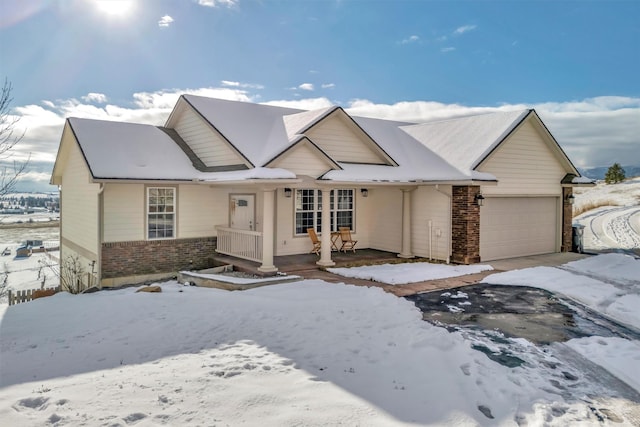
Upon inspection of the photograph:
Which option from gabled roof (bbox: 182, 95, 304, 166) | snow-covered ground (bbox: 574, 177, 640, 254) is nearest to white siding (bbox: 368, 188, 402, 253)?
gabled roof (bbox: 182, 95, 304, 166)

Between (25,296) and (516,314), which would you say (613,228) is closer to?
(516,314)

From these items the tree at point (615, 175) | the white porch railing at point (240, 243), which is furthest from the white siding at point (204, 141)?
the tree at point (615, 175)

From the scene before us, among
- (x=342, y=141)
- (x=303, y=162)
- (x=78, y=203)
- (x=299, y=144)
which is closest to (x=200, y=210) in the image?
(x=303, y=162)

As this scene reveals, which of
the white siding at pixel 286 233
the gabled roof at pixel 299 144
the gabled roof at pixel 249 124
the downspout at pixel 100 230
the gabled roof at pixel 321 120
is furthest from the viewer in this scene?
the white siding at pixel 286 233

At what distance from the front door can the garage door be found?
7.83m

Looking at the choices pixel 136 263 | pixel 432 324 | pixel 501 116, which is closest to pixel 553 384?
pixel 432 324

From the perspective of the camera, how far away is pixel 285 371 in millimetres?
5688

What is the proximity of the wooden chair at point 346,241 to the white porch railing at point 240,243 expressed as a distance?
3713 mm

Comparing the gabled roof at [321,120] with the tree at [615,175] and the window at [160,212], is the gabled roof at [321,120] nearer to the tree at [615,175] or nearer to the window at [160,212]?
the window at [160,212]

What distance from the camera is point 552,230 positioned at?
1756 cm

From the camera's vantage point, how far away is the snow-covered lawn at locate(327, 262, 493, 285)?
1190 cm

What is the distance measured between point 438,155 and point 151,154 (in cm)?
1025

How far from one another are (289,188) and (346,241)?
9.15 feet

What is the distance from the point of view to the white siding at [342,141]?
14984 mm
